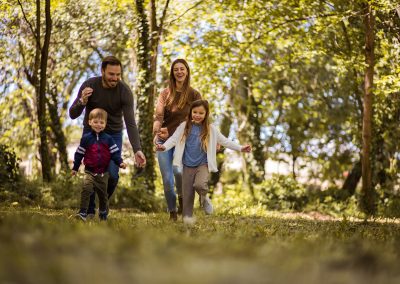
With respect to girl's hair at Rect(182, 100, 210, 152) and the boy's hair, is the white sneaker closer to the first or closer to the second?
girl's hair at Rect(182, 100, 210, 152)

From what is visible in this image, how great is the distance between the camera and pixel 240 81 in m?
19.7

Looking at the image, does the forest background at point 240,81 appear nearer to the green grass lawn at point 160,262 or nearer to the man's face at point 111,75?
the man's face at point 111,75

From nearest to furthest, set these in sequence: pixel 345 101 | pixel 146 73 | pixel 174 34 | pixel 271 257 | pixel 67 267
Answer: pixel 67 267
pixel 271 257
pixel 146 73
pixel 174 34
pixel 345 101

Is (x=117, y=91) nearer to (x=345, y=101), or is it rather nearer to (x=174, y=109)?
(x=174, y=109)

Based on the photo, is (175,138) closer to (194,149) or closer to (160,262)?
(194,149)

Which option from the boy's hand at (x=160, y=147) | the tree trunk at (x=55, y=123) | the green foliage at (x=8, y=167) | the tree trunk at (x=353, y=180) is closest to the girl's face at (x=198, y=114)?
the boy's hand at (x=160, y=147)

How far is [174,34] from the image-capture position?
15742 millimetres

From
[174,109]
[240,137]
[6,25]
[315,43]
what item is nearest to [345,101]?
[240,137]

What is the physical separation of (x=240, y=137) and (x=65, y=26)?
24.7 feet

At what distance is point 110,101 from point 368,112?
7.44 metres

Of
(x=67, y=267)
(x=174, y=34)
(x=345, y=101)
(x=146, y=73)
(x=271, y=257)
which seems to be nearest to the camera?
(x=67, y=267)

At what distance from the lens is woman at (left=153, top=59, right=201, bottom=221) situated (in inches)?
288

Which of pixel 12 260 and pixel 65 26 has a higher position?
pixel 65 26

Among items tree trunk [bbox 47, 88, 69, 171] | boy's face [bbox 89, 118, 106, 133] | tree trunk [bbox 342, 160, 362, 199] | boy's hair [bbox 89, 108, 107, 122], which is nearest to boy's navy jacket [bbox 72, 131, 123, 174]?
boy's face [bbox 89, 118, 106, 133]
